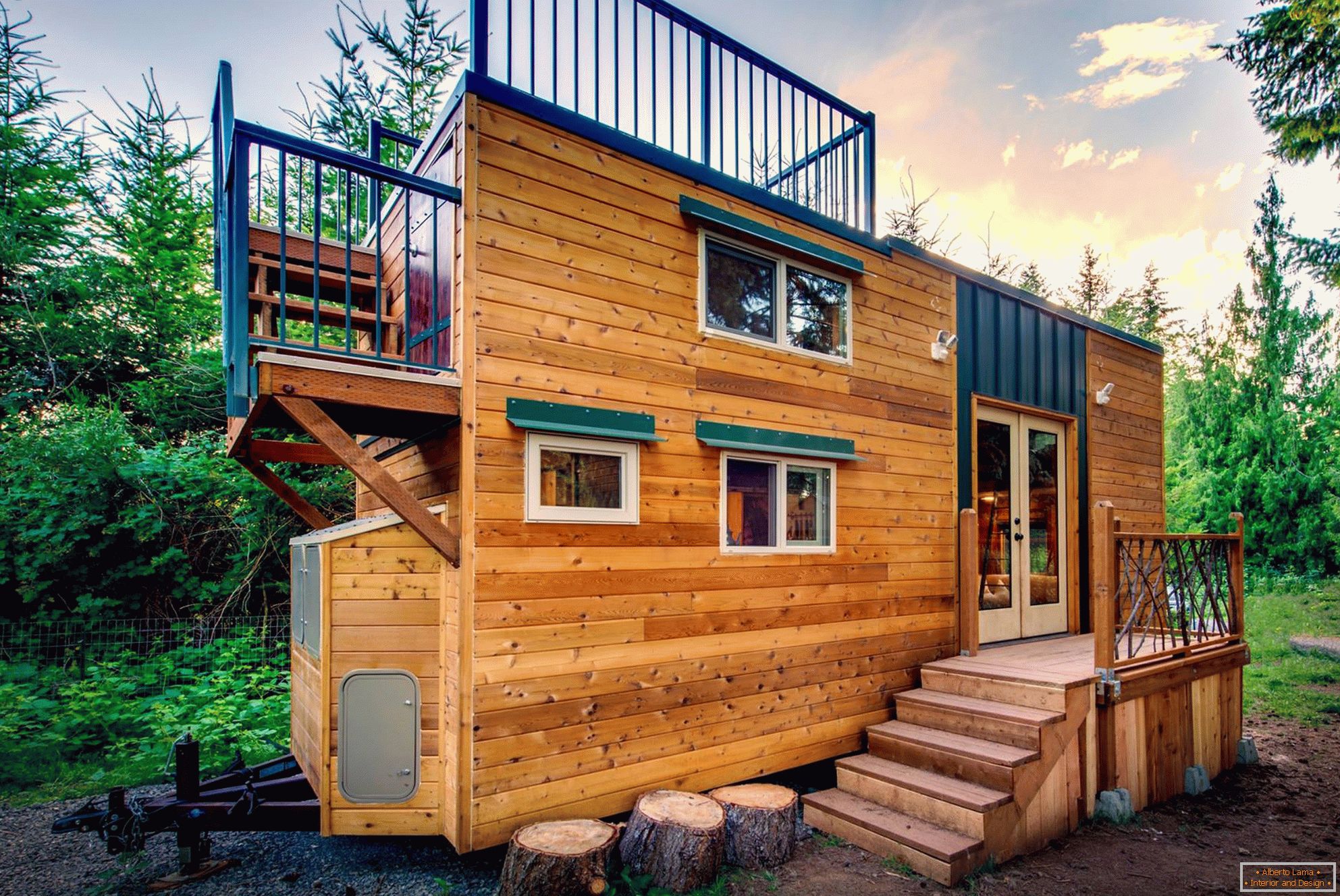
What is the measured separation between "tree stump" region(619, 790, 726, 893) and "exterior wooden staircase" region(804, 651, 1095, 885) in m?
1.06

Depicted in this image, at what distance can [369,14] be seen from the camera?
9602 mm

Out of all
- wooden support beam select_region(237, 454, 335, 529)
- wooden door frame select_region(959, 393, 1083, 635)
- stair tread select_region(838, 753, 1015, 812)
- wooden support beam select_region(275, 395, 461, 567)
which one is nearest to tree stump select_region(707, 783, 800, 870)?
stair tread select_region(838, 753, 1015, 812)

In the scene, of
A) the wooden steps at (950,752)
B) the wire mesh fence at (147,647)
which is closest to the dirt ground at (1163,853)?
the wooden steps at (950,752)

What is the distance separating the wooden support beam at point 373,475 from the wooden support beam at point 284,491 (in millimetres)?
1592

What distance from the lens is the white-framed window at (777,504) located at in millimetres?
4414

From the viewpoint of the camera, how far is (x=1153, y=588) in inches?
217

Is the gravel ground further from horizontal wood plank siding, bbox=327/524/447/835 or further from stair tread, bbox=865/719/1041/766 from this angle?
stair tread, bbox=865/719/1041/766

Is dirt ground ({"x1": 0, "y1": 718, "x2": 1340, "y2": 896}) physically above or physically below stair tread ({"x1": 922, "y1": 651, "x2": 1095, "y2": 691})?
below

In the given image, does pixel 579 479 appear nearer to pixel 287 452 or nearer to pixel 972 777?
pixel 287 452

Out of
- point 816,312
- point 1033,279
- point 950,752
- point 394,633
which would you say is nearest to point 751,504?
point 816,312

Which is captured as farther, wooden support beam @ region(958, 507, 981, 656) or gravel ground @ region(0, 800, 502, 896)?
wooden support beam @ region(958, 507, 981, 656)

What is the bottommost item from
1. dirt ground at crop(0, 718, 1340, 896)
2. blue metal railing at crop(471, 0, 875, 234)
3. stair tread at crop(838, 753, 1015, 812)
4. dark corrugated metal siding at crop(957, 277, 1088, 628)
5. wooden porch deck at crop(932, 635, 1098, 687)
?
dirt ground at crop(0, 718, 1340, 896)

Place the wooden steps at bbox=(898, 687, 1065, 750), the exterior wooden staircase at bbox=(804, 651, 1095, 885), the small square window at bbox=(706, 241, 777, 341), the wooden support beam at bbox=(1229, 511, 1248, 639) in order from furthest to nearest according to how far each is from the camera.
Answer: the wooden support beam at bbox=(1229, 511, 1248, 639) < the small square window at bbox=(706, 241, 777, 341) < the wooden steps at bbox=(898, 687, 1065, 750) < the exterior wooden staircase at bbox=(804, 651, 1095, 885)

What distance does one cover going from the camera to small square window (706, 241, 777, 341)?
176 inches
